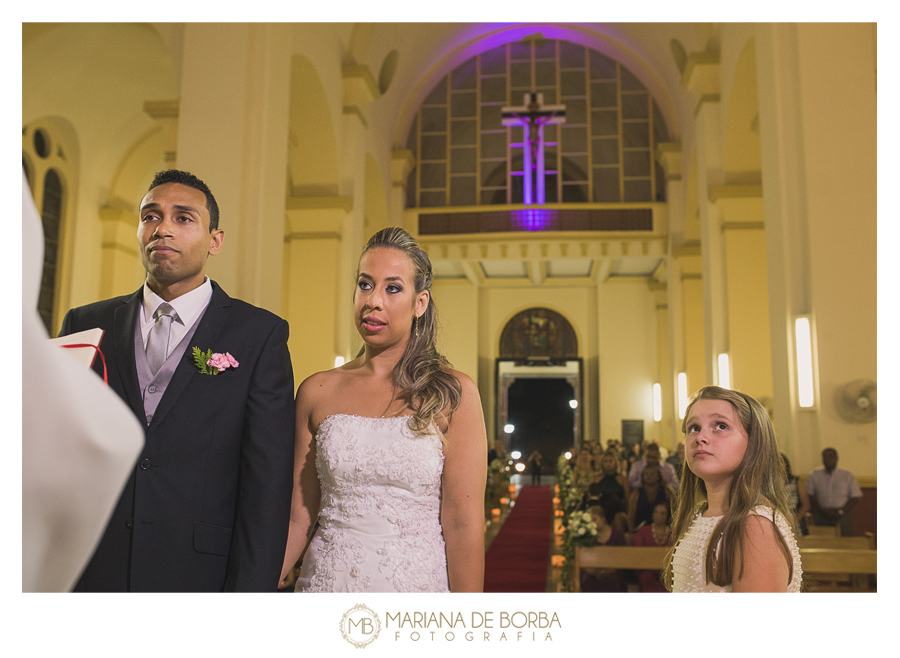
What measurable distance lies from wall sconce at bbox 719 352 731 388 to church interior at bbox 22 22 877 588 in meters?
0.03

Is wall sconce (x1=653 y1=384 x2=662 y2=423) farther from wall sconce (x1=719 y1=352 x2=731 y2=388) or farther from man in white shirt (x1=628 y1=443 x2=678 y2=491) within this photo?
man in white shirt (x1=628 y1=443 x2=678 y2=491)

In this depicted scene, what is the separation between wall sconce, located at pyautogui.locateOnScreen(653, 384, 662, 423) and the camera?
20016 millimetres

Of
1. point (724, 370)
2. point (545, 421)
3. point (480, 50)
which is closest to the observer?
point (724, 370)

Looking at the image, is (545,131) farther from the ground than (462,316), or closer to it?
farther from the ground

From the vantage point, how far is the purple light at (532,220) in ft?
55.1

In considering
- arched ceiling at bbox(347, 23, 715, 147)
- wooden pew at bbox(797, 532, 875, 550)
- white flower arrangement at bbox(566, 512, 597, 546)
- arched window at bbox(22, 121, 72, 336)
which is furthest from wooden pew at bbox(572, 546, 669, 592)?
arched window at bbox(22, 121, 72, 336)

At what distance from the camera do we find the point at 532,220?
16828 millimetres

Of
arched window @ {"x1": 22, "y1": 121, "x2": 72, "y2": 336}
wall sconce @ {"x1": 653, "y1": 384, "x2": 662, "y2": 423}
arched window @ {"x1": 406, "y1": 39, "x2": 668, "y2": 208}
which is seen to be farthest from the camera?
wall sconce @ {"x1": 653, "y1": 384, "x2": 662, "y2": 423}

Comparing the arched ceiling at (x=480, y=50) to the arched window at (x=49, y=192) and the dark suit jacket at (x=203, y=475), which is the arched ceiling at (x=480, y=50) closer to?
the arched window at (x=49, y=192)

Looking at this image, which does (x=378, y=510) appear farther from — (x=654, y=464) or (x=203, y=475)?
(x=654, y=464)

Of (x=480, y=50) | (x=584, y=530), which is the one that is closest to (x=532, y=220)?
(x=480, y=50)

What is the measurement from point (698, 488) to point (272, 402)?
4.35 feet

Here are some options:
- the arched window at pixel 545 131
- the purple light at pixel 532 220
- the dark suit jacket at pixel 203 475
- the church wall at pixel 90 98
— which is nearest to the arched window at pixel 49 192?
the church wall at pixel 90 98
